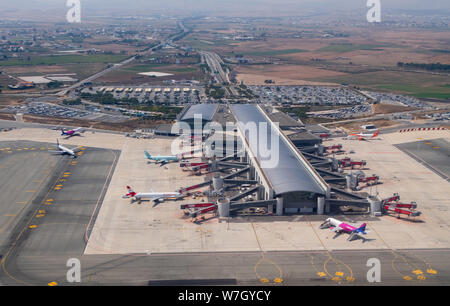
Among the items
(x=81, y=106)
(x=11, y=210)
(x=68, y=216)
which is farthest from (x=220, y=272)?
(x=81, y=106)

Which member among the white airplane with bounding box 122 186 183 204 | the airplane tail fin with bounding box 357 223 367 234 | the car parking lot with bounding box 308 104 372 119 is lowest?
the airplane tail fin with bounding box 357 223 367 234

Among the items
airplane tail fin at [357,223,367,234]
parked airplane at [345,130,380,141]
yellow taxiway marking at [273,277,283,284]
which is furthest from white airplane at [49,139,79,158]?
parked airplane at [345,130,380,141]

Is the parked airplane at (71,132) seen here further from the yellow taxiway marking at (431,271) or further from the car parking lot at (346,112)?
the yellow taxiway marking at (431,271)

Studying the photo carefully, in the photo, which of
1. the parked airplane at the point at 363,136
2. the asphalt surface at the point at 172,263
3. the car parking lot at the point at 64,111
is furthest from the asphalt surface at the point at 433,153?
the car parking lot at the point at 64,111

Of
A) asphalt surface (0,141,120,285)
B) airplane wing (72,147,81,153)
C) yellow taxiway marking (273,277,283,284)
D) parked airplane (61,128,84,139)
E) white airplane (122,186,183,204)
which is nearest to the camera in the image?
yellow taxiway marking (273,277,283,284)

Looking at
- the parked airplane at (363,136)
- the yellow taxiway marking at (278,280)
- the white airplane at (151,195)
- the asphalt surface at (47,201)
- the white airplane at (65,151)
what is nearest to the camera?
the yellow taxiway marking at (278,280)

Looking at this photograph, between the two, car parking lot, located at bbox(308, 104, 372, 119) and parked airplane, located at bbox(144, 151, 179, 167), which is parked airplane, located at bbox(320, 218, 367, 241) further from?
car parking lot, located at bbox(308, 104, 372, 119)
